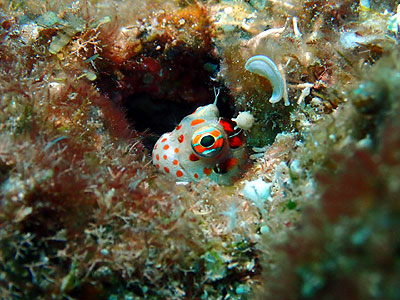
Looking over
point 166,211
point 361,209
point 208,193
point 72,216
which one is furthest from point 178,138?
point 361,209

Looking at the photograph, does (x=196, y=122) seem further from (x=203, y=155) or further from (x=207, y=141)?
(x=203, y=155)

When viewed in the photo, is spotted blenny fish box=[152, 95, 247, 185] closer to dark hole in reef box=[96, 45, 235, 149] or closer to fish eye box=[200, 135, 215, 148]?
fish eye box=[200, 135, 215, 148]

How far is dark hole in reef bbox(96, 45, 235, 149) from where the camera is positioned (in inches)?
169

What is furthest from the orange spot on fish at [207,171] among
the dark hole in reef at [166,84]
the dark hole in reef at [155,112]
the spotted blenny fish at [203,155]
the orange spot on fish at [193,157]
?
the dark hole in reef at [155,112]

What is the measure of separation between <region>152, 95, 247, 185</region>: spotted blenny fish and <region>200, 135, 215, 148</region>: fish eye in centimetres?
14

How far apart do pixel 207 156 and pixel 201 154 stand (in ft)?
0.32

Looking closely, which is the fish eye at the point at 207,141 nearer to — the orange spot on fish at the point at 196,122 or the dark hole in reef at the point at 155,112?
the orange spot on fish at the point at 196,122

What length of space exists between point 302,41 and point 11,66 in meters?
3.36

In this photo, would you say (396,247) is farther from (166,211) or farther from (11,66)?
(11,66)

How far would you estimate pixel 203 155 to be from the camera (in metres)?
3.75

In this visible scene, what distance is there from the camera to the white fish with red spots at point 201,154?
12.7ft

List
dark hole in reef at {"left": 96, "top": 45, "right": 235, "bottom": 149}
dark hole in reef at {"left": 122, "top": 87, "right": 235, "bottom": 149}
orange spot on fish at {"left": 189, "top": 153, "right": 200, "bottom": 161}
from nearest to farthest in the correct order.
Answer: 1. orange spot on fish at {"left": 189, "top": 153, "right": 200, "bottom": 161}
2. dark hole in reef at {"left": 96, "top": 45, "right": 235, "bottom": 149}
3. dark hole in reef at {"left": 122, "top": 87, "right": 235, "bottom": 149}

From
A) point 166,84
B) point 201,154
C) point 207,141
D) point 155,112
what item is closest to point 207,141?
point 207,141

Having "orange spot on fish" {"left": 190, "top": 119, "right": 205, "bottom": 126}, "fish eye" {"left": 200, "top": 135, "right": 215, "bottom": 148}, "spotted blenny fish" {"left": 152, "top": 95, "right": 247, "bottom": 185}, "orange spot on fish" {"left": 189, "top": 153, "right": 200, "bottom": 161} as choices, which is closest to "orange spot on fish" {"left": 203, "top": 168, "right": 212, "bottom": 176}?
"spotted blenny fish" {"left": 152, "top": 95, "right": 247, "bottom": 185}
